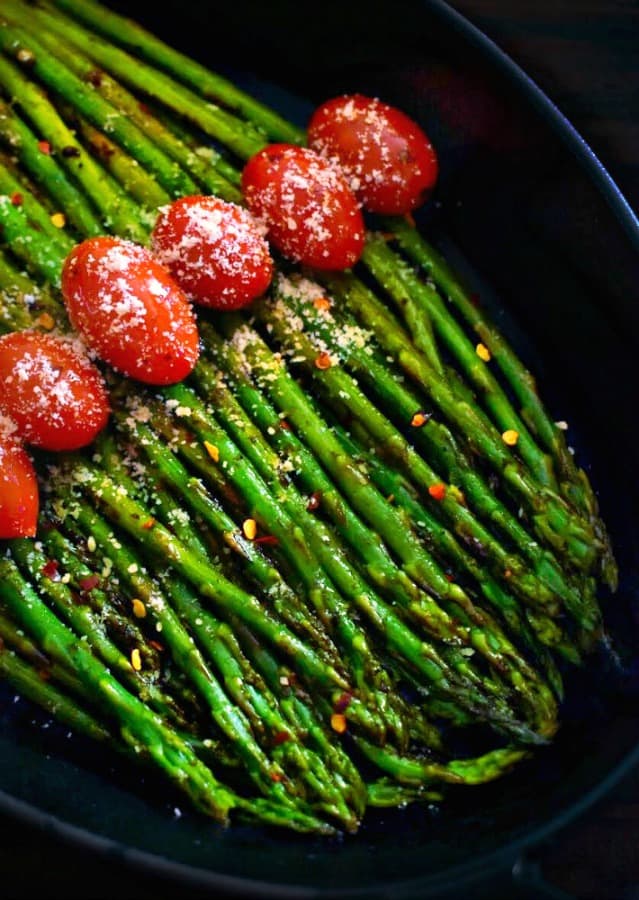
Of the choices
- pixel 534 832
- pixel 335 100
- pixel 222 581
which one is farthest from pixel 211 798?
pixel 335 100

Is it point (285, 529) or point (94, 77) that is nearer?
point (285, 529)

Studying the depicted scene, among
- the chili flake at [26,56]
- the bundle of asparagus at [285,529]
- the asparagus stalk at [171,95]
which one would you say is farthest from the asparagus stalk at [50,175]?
the asparagus stalk at [171,95]

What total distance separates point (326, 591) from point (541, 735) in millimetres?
632

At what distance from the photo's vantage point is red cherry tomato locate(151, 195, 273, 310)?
2.71 m

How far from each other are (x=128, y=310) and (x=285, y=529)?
65 centimetres

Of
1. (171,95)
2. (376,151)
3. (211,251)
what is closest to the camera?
(211,251)

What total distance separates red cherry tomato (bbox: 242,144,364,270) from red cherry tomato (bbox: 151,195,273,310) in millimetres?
84

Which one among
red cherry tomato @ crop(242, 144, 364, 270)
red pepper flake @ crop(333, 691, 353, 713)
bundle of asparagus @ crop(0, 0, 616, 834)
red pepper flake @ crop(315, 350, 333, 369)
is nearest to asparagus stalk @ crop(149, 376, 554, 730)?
bundle of asparagus @ crop(0, 0, 616, 834)

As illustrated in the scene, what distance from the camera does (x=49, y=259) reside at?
280cm

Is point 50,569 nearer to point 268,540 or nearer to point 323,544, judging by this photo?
point 268,540

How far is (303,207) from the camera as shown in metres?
2.81

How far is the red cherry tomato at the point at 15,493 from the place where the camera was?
8.32 feet

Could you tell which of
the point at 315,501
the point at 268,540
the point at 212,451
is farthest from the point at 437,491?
the point at 212,451

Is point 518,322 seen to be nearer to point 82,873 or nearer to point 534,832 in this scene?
point 534,832
